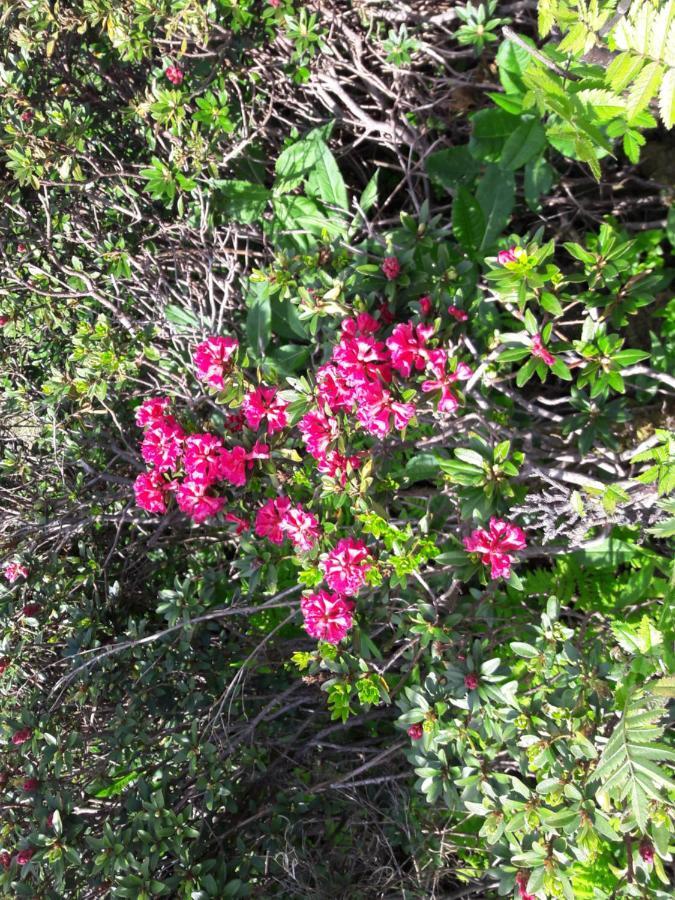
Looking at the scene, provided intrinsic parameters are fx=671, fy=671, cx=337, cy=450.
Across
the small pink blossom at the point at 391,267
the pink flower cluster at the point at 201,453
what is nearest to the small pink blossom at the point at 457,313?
the small pink blossom at the point at 391,267

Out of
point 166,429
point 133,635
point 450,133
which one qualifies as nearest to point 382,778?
point 133,635

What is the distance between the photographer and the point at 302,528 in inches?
72.4

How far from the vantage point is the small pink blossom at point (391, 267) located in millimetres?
1965

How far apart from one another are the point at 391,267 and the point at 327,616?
101cm

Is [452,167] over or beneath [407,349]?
over

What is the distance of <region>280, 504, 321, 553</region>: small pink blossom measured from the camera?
1.83 metres

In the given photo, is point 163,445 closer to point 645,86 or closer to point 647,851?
point 645,86

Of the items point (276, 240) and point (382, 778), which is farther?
point (276, 240)

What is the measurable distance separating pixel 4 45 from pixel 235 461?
186cm

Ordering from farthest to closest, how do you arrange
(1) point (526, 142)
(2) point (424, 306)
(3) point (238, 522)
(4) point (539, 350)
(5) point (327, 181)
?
(5) point (327, 181) → (3) point (238, 522) → (1) point (526, 142) → (2) point (424, 306) → (4) point (539, 350)

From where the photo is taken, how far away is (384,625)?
200 centimetres

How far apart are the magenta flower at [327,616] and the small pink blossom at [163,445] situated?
0.62 meters

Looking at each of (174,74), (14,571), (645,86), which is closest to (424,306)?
(645,86)

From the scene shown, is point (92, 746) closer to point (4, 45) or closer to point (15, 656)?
point (15, 656)
